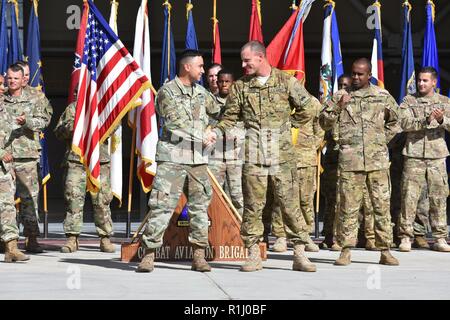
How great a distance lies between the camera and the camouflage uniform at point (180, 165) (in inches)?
343

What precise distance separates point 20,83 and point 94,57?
0.85 m

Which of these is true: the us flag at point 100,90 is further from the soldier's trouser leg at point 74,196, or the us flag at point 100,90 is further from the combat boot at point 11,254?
the combat boot at point 11,254

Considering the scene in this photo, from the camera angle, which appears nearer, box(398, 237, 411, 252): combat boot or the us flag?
the us flag

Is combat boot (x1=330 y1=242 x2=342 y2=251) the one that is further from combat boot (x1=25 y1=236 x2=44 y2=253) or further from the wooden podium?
combat boot (x1=25 y1=236 x2=44 y2=253)

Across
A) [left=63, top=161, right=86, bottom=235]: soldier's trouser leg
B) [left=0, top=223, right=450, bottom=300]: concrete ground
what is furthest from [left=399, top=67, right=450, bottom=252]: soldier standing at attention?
[left=63, top=161, right=86, bottom=235]: soldier's trouser leg

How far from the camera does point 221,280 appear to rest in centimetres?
818

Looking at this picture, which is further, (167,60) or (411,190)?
(167,60)

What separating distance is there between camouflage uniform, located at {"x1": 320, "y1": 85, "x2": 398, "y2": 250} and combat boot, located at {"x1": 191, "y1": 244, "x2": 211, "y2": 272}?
148 cm

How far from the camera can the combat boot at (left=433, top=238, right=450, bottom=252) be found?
11.3 m

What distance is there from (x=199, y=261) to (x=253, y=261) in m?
0.48

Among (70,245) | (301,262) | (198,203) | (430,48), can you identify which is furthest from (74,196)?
(430,48)

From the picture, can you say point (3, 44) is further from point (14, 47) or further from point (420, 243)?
point (420, 243)

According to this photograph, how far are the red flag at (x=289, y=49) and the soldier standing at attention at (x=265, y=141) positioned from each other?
1980 millimetres

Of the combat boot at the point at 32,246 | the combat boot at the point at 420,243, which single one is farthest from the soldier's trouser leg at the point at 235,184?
the combat boot at the point at 32,246
